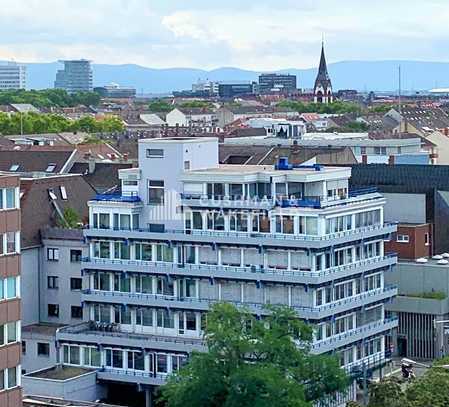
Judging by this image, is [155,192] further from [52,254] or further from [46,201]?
[46,201]

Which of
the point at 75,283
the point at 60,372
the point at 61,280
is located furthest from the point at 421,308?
the point at 60,372

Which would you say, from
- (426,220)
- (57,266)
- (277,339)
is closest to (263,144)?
(426,220)

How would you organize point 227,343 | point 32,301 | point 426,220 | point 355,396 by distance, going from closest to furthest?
1. point 227,343
2. point 355,396
3. point 32,301
4. point 426,220

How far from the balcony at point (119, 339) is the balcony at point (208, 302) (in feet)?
4.53

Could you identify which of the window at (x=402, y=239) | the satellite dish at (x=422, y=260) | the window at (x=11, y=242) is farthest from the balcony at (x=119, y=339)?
the window at (x=402, y=239)

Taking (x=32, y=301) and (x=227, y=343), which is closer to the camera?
(x=227, y=343)

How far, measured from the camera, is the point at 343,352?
209ft

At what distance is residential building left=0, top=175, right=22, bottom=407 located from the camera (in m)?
44.5

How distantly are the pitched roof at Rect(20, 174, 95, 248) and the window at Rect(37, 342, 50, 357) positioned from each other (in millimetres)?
5459

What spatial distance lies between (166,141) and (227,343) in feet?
53.4

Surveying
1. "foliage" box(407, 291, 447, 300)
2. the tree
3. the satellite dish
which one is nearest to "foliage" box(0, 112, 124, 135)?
the satellite dish

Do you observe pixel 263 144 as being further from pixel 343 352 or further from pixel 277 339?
pixel 277 339

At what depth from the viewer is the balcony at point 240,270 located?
61.0 m

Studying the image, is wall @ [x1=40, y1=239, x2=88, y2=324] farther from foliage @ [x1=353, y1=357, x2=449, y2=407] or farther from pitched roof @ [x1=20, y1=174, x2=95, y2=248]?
foliage @ [x1=353, y1=357, x2=449, y2=407]
